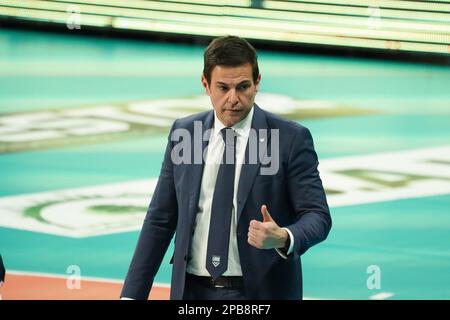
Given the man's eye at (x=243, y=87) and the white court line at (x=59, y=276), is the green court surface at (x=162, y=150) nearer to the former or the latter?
the white court line at (x=59, y=276)

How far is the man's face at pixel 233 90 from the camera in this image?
280 cm

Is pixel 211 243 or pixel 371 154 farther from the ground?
pixel 371 154

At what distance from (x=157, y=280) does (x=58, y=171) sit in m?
0.91

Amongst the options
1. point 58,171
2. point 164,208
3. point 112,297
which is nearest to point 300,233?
point 164,208

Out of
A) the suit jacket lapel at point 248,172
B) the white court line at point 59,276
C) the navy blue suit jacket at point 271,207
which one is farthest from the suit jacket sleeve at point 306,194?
the white court line at point 59,276

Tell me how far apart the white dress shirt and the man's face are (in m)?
0.06

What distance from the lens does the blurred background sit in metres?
5.15

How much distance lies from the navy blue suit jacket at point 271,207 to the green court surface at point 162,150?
2345mm

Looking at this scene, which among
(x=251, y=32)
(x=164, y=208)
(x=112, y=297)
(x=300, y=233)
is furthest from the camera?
(x=251, y=32)

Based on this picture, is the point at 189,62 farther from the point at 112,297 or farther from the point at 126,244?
the point at 112,297

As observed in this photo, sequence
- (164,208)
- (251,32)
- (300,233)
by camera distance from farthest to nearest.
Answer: (251,32), (164,208), (300,233)

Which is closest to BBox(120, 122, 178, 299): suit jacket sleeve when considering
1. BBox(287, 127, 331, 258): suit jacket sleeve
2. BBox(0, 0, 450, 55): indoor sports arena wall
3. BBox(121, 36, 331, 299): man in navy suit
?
BBox(121, 36, 331, 299): man in navy suit

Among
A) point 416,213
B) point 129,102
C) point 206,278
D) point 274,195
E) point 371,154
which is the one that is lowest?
point 206,278

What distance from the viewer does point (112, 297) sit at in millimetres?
4977
